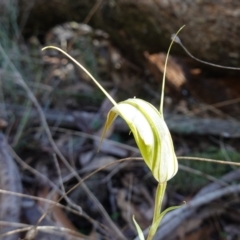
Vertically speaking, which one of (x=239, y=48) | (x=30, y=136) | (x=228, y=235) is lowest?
(x=228, y=235)

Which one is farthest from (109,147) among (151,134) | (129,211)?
(151,134)

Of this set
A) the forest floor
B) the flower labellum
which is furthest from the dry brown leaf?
the flower labellum

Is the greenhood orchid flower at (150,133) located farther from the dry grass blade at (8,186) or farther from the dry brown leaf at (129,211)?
the dry brown leaf at (129,211)

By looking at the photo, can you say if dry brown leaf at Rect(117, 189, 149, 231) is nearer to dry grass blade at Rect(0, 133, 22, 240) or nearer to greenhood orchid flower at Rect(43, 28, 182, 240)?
dry grass blade at Rect(0, 133, 22, 240)

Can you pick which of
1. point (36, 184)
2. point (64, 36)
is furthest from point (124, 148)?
point (64, 36)

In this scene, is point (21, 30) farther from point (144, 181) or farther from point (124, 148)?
point (144, 181)

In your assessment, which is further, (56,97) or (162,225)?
(56,97)

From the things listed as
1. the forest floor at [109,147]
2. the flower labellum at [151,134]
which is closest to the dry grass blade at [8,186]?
the forest floor at [109,147]

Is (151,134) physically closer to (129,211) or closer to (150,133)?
(150,133)
